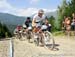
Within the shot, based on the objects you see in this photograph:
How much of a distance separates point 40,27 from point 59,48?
4.28 ft

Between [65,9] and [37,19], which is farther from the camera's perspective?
[65,9]

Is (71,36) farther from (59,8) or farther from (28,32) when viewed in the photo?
(59,8)

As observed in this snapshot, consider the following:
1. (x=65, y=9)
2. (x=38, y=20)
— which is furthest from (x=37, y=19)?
(x=65, y=9)

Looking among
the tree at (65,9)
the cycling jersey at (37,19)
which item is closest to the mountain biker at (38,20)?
the cycling jersey at (37,19)

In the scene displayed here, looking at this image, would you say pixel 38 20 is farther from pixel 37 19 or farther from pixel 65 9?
pixel 65 9

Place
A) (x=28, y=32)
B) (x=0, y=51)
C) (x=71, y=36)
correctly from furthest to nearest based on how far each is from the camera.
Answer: (x=71, y=36) → (x=28, y=32) → (x=0, y=51)

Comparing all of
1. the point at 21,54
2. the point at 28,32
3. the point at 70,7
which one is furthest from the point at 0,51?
the point at 70,7

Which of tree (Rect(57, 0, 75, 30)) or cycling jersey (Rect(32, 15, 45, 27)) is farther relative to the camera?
tree (Rect(57, 0, 75, 30))

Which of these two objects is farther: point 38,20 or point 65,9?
point 65,9

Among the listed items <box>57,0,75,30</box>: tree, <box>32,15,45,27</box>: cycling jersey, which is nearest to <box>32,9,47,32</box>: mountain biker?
<box>32,15,45,27</box>: cycling jersey

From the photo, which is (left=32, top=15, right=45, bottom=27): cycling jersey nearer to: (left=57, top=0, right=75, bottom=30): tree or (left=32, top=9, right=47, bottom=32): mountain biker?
(left=32, top=9, right=47, bottom=32): mountain biker

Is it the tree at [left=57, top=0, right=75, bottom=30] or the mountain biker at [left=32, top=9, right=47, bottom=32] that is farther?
the tree at [left=57, top=0, right=75, bottom=30]

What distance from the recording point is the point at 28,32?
60.0 feet

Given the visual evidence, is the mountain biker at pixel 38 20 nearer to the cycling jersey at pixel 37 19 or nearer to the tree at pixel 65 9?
the cycling jersey at pixel 37 19
